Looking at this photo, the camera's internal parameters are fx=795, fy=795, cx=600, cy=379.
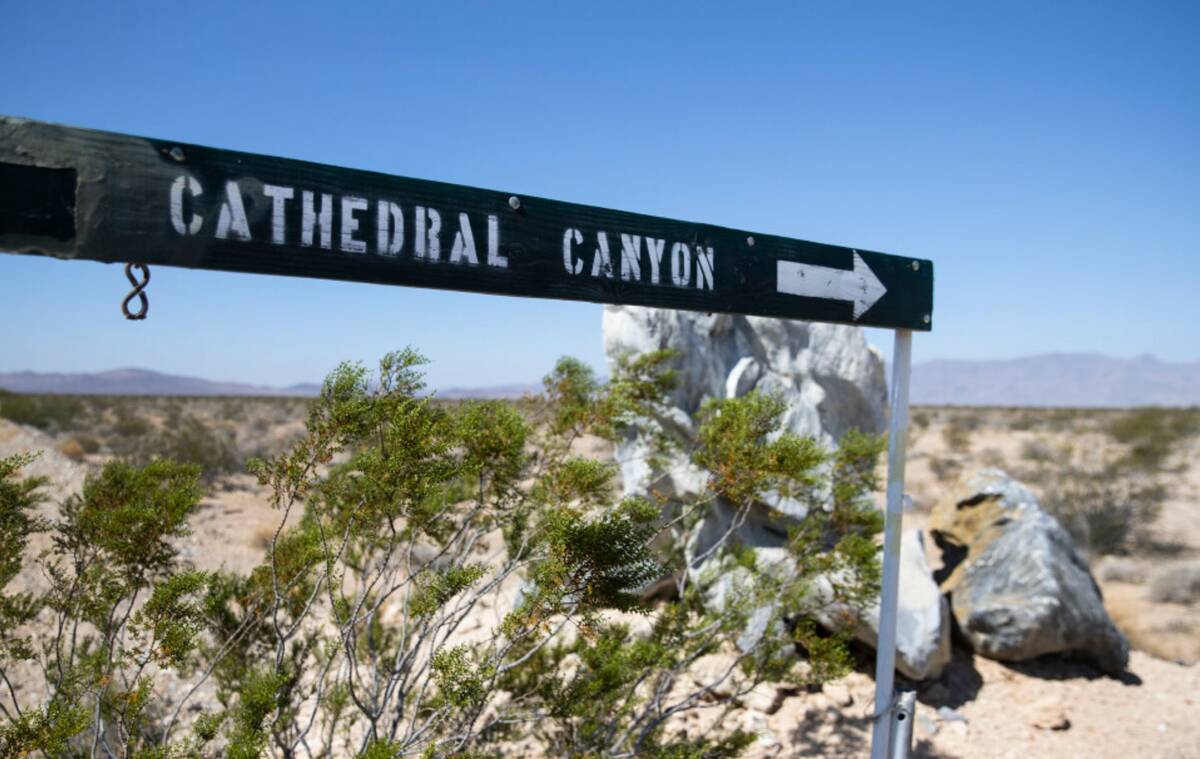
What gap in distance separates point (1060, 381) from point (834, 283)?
16159 centimetres

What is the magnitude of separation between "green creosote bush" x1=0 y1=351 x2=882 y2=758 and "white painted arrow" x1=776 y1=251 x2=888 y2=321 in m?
1.02

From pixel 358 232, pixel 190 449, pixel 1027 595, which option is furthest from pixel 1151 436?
pixel 358 232

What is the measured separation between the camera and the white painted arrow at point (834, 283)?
2.52 metres

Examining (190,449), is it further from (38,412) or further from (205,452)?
(38,412)

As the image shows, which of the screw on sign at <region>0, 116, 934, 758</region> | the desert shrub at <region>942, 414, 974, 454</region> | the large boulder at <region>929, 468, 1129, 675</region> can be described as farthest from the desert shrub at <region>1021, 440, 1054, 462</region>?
the screw on sign at <region>0, 116, 934, 758</region>

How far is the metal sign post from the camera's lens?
9.77 feet

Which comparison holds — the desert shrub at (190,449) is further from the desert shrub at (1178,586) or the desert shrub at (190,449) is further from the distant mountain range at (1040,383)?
the distant mountain range at (1040,383)

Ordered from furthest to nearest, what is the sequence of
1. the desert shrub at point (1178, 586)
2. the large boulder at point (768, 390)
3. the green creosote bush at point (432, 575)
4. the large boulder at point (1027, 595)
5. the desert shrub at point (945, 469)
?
the desert shrub at point (945, 469) → the desert shrub at point (1178, 586) → the large boulder at point (1027, 595) → the large boulder at point (768, 390) → the green creosote bush at point (432, 575)

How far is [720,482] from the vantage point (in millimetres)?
3762

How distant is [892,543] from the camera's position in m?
2.99

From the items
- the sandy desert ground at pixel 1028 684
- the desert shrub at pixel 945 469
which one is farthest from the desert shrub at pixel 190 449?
the desert shrub at pixel 945 469

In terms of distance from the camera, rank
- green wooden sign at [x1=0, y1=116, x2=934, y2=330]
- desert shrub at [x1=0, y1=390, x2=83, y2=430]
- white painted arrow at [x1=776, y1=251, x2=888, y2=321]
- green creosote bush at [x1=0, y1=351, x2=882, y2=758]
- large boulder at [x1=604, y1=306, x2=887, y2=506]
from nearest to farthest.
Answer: green wooden sign at [x1=0, y1=116, x2=934, y2=330], white painted arrow at [x1=776, y1=251, x2=888, y2=321], green creosote bush at [x1=0, y1=351, x2=882, y2=758], large boulder at [x1=604, y1=306, x2=887, y2=506], desert shrub at [x1=0, y1=390, x2=83, y2=430]

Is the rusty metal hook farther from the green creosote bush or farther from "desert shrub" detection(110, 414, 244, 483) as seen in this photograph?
"desert shrub" detection(110, 414, 244, 483)

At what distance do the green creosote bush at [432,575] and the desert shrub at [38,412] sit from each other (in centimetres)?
1750
